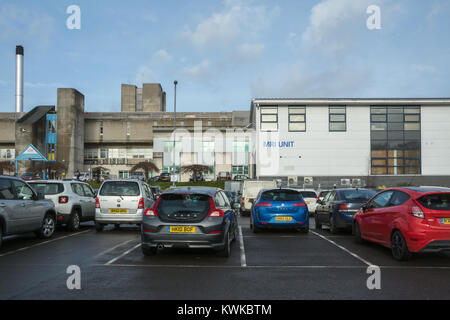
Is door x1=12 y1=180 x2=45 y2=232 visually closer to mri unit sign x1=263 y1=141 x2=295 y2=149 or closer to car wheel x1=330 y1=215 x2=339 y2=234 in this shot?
car wheel x1=330 y1=215 x2=339 y2=234

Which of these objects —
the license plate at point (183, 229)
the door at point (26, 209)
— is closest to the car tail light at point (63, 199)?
the door at point (26, 209)

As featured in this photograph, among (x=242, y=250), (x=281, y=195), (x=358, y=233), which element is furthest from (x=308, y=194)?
(x=242, y=250)

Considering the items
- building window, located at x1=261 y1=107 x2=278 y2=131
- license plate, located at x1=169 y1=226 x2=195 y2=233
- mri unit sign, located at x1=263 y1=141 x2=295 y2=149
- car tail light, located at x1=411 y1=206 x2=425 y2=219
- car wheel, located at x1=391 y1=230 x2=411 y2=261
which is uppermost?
building window, located at x1=261 y1=107 x2=278 y2=131

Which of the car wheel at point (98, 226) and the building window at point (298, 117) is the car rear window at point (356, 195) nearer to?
the car wheel at point (98, 226)

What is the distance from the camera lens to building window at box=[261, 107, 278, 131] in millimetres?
42469

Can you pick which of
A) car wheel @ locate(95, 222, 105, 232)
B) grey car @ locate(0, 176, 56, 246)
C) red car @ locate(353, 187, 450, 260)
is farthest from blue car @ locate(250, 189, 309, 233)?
grey car @ locate(0, 176, 56, 246)

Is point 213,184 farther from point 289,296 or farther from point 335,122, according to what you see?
point 289,296

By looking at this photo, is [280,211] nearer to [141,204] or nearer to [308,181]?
[141,204]

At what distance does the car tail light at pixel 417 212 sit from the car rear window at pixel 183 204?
3.95 m

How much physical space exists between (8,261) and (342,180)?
37.8 metres

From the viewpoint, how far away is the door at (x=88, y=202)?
1509 centimetres

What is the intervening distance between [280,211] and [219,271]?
6.01 meters

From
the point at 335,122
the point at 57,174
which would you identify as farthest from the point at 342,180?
the point at 57,174

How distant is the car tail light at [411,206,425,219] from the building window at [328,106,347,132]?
117ft
